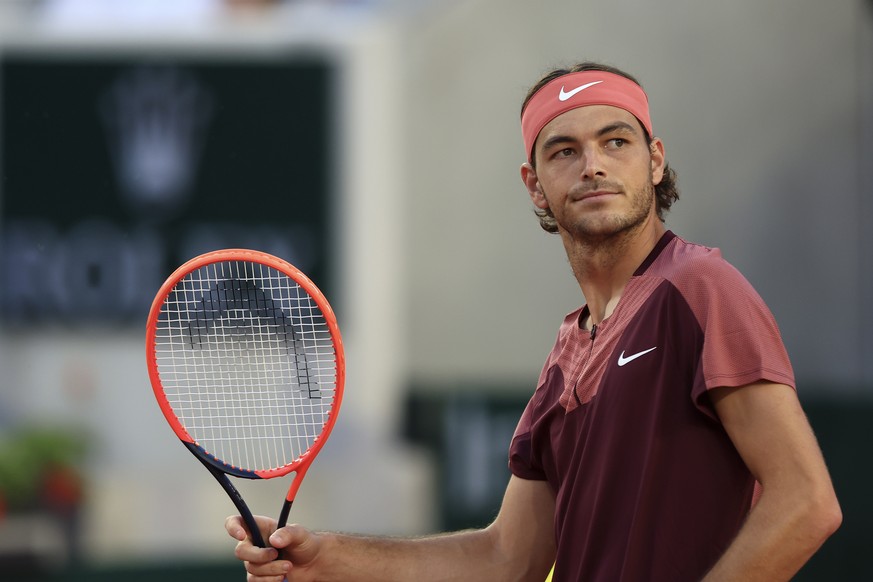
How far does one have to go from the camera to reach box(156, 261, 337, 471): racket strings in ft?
11.6

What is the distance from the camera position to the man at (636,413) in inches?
90.6

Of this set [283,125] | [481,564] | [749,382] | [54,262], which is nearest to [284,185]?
[283,125]

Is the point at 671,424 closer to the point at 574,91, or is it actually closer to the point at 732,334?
the point at 732,334

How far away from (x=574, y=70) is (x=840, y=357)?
29.4 ft

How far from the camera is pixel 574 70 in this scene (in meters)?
2.81

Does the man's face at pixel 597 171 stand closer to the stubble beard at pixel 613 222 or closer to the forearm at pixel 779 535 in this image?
the stubble beard at pixel 613 222

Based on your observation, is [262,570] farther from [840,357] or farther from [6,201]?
[840,357]

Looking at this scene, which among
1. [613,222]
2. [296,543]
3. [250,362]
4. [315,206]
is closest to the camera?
[613,222]

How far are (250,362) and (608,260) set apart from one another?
176cm

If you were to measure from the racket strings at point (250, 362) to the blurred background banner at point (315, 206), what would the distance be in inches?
53.7

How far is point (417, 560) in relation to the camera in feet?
10.1

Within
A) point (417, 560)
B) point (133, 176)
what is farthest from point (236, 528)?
point (133, 176)

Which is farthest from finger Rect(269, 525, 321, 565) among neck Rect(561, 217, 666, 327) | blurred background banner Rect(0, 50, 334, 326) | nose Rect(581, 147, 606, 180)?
blurred background banner Rect(0, 50, 334, 326)

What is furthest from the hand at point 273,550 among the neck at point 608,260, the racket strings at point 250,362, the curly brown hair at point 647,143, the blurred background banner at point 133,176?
the blurred background banner at point 133,176
